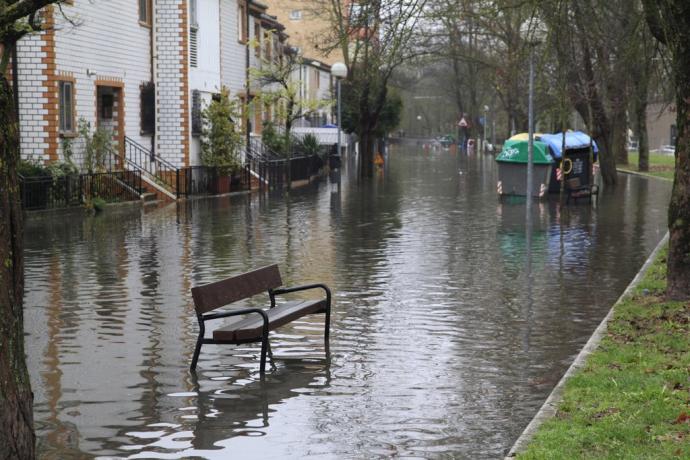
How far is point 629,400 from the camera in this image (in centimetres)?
803

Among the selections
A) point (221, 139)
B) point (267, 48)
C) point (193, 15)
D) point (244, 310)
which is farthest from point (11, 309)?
point (267, 48)

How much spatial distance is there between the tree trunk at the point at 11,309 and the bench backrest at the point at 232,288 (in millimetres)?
3413

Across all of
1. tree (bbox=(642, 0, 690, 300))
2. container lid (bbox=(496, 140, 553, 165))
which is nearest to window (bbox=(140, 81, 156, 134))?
container lid (bbox=(496, 140, 553, 165))

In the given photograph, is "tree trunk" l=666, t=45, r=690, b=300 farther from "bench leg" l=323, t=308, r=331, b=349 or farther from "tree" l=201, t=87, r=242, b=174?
"tree" l=201, t=87, r=242, b=174

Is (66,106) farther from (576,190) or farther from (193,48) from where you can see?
(576,190)

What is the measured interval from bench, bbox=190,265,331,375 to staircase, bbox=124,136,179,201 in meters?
22.4

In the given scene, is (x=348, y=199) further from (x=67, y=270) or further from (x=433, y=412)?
(x=433, y=412)

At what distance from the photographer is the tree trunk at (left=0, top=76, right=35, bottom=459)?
18.8 feet

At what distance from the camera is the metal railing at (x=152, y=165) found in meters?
34.1

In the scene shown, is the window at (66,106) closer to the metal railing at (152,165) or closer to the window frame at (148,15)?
the metal railing at (152,165)

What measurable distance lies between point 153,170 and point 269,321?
87.3 ft

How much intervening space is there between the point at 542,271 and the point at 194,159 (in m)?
22.7

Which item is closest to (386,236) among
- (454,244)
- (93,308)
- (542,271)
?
(454,244)

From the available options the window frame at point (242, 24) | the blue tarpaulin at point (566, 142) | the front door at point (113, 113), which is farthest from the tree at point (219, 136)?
the blue tarpaulin at point (566, 142)
